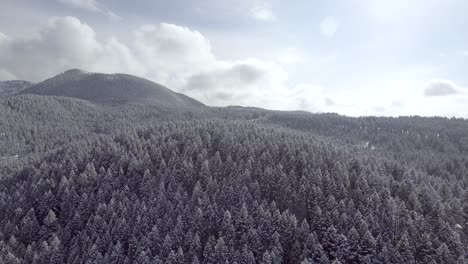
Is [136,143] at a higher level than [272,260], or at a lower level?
higher

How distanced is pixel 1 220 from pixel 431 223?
152m

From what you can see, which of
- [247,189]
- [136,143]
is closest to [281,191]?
[247,189]

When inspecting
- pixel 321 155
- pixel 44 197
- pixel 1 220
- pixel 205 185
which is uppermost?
pixel 321 155

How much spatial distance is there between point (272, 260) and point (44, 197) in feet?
313

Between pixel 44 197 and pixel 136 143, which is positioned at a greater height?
pixel 136 143

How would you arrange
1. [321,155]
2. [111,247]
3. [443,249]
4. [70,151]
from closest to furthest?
[443,249] → [111,247] → [321,155] → [70,151]

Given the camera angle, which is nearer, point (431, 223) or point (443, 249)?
point (443, 249)

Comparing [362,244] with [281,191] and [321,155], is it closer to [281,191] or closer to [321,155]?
[281,191]

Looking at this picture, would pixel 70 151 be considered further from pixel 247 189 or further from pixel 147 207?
pixel 247 189

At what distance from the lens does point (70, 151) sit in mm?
187875

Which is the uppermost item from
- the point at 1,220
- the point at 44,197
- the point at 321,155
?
the point at 321,155

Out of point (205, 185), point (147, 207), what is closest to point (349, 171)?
point (205, 185)

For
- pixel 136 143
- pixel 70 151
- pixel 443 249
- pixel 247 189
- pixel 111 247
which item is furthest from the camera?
pixel 70 151

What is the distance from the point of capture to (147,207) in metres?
124
